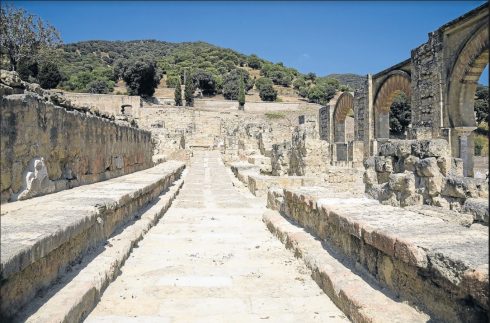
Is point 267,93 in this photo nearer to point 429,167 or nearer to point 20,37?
point 20,37

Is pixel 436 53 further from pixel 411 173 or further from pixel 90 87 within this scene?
pixel 90 87

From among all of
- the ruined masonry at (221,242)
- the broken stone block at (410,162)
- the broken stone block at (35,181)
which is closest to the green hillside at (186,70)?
the ruined masonry at (221,242)

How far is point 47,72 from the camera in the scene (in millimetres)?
46875

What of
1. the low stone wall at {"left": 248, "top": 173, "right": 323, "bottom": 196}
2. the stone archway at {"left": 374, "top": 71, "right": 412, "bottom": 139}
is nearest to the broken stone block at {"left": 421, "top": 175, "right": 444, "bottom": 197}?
the low stone wall at {"left": 248, "top": 173, "right": 323, "bottom": 196}

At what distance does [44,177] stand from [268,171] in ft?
34.1

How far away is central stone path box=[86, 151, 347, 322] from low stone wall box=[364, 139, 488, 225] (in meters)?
1.41

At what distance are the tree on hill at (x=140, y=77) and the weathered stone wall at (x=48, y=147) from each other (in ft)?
160

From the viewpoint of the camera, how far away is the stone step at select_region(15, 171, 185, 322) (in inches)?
102

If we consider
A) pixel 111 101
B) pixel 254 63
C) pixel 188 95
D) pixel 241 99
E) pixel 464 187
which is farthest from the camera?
pixel 254 63

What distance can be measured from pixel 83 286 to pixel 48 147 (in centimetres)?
246

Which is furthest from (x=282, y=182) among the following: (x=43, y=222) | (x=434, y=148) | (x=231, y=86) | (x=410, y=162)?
(x=231, y=86)

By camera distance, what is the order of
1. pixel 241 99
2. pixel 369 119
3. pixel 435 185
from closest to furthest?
pixel 435 185, pixel 369 119, pixel 241 99

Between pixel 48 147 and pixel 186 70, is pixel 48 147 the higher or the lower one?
the lower one

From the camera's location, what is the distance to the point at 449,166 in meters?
4.57
